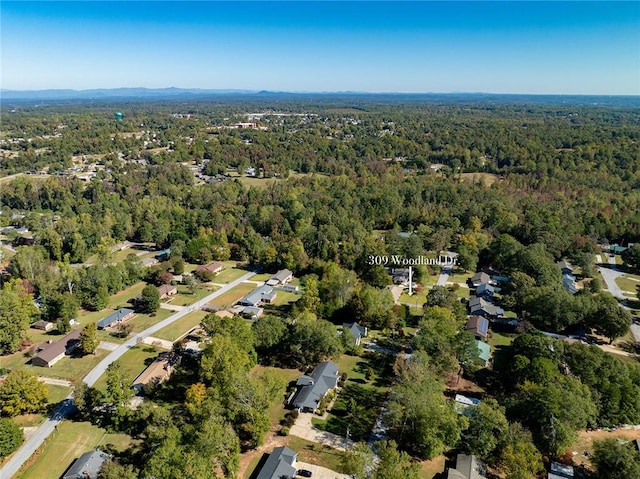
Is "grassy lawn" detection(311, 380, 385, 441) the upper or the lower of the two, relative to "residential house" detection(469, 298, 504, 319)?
lower

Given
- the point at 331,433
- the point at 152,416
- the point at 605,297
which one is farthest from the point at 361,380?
the point at 605,297

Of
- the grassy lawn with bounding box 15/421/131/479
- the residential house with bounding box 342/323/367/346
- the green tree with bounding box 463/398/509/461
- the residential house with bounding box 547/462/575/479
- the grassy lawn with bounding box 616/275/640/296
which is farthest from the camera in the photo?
the grassy lawn with bounding box 616/275/640/296

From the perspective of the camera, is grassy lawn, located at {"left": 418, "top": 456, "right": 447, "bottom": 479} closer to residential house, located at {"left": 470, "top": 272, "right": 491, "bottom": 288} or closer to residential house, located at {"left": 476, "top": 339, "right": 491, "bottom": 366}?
residential house, located at {"left": 476, "top": 339, "right": 491, "bottom": 366}

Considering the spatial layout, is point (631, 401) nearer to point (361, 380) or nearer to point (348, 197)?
point (361, 380)

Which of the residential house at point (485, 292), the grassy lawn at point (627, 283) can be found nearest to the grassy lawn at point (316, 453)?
the residential house at point (485, 292)

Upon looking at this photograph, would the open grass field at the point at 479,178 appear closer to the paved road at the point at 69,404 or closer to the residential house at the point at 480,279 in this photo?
the residential house at the point at 480,279

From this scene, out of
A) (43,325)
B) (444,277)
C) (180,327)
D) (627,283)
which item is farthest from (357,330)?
(627,283)

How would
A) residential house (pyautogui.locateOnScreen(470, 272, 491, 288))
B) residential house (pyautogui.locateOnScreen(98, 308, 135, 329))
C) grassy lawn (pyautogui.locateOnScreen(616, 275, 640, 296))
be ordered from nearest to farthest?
residential house (pyautogui.locateOnScreen(98, 308, 135, 329))
grassy lawn (pyautogui.locateOnScreen(616, 275, 640, 296))
residential house (pyautogui.locateOnScreen(470, 272, 491, 288))

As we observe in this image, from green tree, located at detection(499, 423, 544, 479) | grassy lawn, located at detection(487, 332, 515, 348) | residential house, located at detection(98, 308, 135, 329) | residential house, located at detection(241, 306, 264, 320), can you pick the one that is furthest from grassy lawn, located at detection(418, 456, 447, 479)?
residential house, located at detection(98, 308, 135, 329)
